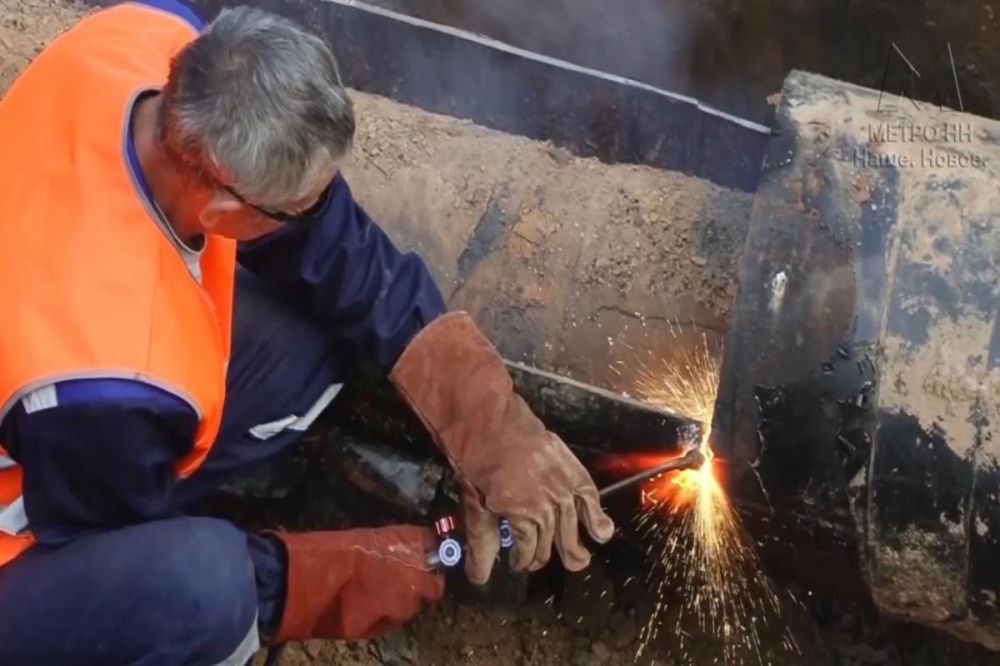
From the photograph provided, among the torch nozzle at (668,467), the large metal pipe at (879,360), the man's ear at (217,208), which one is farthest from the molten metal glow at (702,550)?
the man's ear at (217,208)

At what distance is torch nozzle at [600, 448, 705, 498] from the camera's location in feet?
8.64

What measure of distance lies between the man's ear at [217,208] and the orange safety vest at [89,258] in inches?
3.4

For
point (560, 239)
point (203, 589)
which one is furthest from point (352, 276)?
point (203, 589)

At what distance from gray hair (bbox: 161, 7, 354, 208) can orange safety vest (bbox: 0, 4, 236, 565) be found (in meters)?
0.17

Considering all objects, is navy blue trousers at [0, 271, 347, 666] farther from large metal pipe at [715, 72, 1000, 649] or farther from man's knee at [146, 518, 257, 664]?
large metal pipe at [715, 72, 1000, 649]

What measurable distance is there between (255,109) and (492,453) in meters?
0.96

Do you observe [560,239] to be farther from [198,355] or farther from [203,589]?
[203,589]

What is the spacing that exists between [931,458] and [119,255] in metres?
1.51

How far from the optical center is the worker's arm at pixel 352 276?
8.66ft

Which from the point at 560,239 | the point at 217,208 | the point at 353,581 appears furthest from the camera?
the point at 560,239

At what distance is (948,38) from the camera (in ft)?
13.6

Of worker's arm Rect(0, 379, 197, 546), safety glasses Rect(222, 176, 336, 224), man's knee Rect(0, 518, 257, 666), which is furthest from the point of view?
man's knee Rect(0, 518, 257, 666)

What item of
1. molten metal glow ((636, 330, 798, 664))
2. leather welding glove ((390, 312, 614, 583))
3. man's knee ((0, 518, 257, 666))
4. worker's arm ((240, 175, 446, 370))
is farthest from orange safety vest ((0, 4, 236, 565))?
molten metal glow ((636, 330, 798, 664))

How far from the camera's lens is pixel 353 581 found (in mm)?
2639
